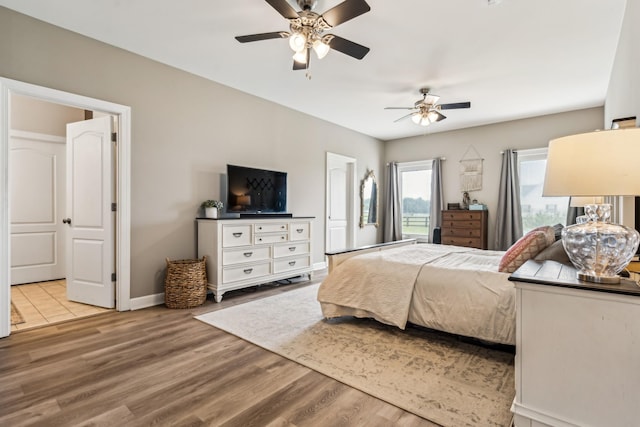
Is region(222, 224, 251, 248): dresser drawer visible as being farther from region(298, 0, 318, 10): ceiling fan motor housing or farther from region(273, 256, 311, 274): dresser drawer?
region(298, 0, 318, 10): ceiling fan motor housing

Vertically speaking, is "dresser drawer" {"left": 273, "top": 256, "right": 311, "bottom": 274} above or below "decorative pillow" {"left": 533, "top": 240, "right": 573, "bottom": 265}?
below

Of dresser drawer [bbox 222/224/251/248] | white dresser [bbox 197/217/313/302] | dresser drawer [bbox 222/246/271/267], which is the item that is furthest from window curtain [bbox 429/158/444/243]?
dresser drawer [bbox 222/224/251/248]

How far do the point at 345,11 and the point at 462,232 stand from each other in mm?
4758

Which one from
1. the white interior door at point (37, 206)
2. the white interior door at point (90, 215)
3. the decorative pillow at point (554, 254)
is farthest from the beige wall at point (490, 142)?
the white interior door at point (37, 206)

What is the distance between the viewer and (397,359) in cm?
224

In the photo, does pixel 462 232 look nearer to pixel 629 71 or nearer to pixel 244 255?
pixel 629 71

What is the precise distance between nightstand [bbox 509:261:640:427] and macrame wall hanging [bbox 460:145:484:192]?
4.99 meters

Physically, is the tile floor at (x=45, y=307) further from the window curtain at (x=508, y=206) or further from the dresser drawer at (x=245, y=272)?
the window curtain at (x=508, y=206)

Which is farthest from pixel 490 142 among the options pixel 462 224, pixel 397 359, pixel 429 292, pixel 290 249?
pixel 397 359

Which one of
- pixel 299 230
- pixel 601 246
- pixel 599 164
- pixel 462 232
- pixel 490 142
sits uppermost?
pixel 490 142

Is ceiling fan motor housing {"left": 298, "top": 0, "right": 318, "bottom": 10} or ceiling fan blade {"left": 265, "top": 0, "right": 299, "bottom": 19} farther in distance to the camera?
ceiling fan motor housing {"left": 298, "top": 0, "right": 318, "bottom": 10}

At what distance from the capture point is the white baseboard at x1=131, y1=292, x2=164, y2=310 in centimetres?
338

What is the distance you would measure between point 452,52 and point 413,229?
171 inches

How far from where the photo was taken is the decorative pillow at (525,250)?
222 cm
